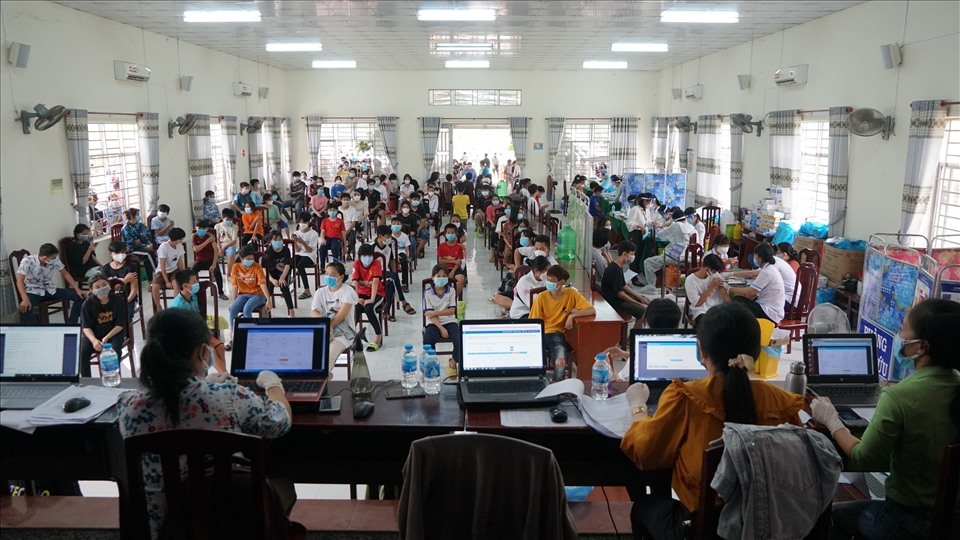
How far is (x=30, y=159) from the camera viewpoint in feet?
24.9

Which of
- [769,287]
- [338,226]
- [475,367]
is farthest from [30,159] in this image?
[769,287]

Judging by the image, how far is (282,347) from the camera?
341 cm

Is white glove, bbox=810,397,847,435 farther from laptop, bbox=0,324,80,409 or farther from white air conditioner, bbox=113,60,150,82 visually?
white air conditioner, bbox=113,60,150,82

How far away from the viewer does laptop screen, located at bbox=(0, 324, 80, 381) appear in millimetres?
3344

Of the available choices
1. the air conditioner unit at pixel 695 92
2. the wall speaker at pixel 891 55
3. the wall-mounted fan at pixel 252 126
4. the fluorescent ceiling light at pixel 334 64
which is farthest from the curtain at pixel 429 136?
the wall speaker at pixel 891 55

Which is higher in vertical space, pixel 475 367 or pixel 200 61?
pixel 200 61

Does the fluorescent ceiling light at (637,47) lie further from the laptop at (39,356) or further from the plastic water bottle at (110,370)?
the laptop at (39,356)

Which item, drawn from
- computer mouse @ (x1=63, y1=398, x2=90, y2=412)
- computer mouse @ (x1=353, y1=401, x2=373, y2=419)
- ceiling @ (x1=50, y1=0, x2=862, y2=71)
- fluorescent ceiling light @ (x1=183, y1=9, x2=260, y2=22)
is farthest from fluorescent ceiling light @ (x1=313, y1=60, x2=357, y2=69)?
computer mouse @ (x1=353, y1=401, x2=373, y2=419)

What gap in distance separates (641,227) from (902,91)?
3.89 m

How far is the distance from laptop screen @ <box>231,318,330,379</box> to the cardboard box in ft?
19.7

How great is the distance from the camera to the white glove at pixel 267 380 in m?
2.98

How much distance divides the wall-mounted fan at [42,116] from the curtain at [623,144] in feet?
40.6

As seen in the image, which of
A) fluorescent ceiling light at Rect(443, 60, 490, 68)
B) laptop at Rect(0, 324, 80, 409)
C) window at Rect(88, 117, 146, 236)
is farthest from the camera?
fluorescent ceiling light at Rect(443, 60, 490, 68)

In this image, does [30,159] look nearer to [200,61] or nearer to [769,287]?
[200,61]
